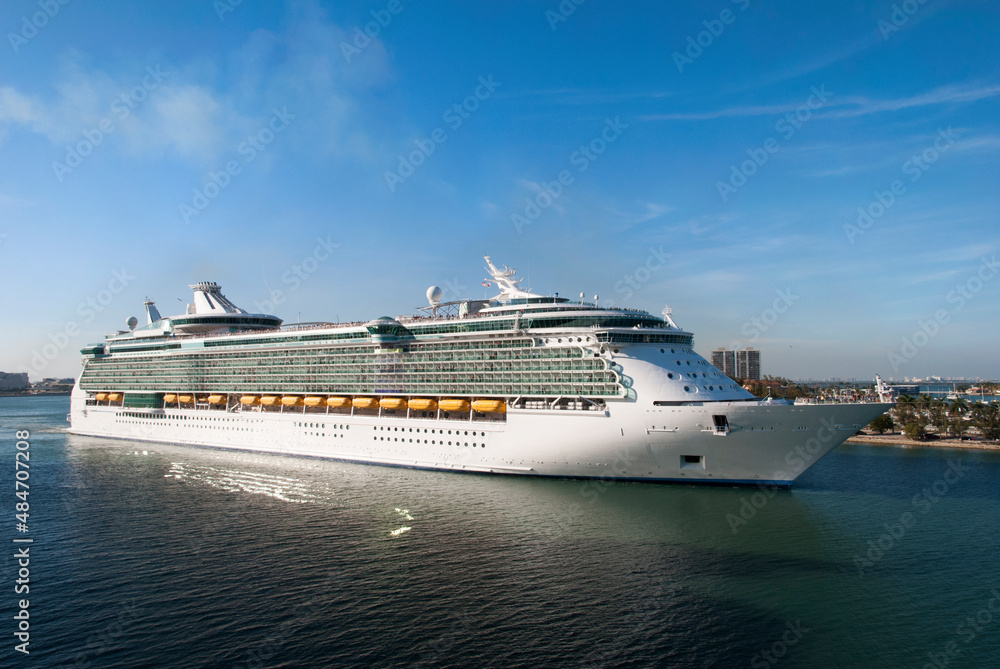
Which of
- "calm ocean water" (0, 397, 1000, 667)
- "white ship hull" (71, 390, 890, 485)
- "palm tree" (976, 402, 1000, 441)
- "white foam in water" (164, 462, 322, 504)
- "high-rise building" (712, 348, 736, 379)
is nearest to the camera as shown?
"calm ocean water" (0, 397, 1000, 667)

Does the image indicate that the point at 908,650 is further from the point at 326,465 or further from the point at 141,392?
the point at 141,392

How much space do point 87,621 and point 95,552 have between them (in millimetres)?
7091

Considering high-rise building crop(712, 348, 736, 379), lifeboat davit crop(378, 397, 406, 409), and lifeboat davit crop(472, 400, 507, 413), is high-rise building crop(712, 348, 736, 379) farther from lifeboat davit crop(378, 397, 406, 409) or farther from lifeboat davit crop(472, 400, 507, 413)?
lifeboat davit crop(472, 400, 507, 413)

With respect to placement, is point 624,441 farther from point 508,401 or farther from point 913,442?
point 913,442

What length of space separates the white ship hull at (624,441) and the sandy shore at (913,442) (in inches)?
1372

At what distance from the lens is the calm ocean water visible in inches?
642

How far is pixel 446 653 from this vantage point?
15.9 m

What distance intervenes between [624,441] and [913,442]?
4390cm

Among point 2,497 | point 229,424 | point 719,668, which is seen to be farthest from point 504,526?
point 229,424

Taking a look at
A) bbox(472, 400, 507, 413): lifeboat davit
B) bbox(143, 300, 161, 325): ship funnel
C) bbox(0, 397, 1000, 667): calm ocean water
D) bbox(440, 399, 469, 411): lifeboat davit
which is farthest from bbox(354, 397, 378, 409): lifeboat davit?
bbox(143, 300, 161, 325): ship funnel

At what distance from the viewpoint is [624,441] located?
32250 millimetres

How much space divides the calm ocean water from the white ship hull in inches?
48.1

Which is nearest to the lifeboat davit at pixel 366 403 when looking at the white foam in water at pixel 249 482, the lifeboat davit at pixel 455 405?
the lifeboat davit at pixel 455 405

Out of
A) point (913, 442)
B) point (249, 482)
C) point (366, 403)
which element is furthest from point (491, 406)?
point (913, 442)
